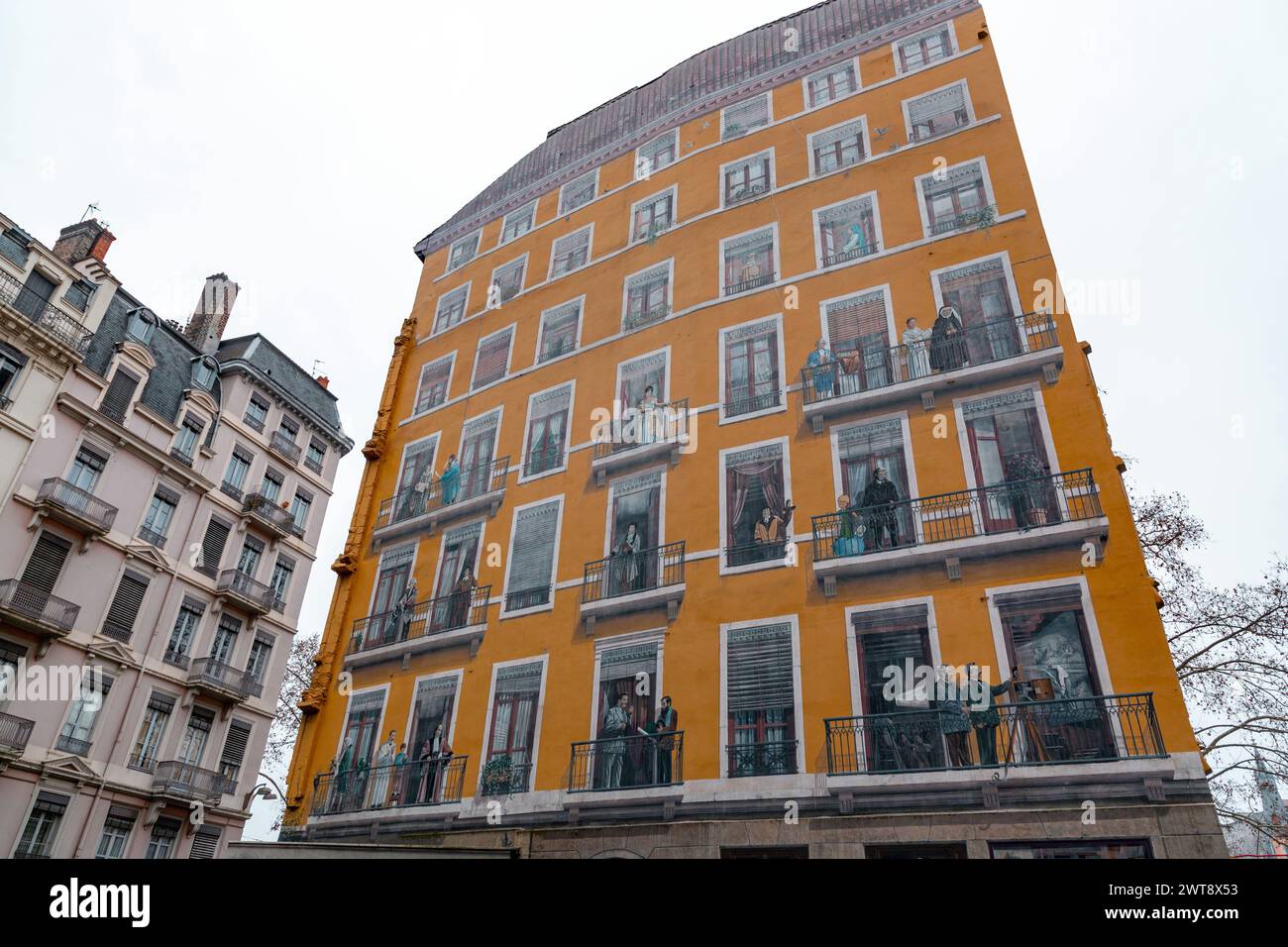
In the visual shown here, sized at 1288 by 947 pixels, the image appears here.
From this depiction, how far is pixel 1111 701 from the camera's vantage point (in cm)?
1015

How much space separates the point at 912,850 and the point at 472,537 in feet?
32.8

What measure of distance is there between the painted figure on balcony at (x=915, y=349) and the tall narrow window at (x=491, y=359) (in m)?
9.20

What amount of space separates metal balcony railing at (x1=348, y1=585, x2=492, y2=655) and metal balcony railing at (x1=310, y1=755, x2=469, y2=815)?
2.47 meters

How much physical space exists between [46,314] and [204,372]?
6700 millimetres

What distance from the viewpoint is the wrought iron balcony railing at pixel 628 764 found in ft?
40.4

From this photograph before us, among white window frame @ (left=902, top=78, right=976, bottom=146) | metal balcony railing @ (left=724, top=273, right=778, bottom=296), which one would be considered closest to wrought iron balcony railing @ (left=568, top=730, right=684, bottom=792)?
metal balcony railing @ (left=724, top=273, right=778, bottom=296)

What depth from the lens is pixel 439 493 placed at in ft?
57.4

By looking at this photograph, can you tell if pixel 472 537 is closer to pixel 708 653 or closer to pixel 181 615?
pixel 708 653

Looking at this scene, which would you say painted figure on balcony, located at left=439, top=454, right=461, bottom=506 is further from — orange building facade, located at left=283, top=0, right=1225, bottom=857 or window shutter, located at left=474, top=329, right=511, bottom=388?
window shutter, located at left=474, top=329, right=511, bottom=388

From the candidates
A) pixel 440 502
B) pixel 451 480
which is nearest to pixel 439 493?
pixel 440 502

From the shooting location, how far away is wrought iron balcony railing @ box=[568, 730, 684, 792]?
40.4 ft

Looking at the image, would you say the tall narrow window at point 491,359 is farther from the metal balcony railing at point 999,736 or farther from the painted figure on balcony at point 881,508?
the metal balcony railing at point 999,736

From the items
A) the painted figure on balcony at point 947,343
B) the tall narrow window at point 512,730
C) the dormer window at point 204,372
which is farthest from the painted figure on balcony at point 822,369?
the dormer window at point 204,372

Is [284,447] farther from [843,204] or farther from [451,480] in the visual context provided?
[843,204]
